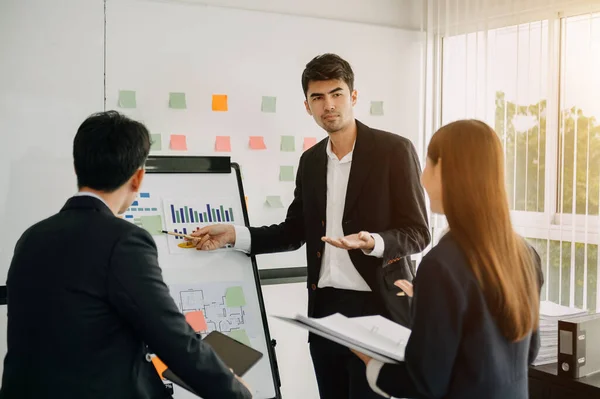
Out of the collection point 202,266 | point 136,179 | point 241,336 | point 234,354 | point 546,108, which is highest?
point 546,108

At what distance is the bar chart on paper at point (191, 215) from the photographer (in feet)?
8.11

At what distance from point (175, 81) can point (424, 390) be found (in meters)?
2.11

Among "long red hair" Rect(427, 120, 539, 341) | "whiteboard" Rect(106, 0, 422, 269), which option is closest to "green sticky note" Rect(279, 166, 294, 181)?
"whiteboard" Rect(106, 0, 422, 269)

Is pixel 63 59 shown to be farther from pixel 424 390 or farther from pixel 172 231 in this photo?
pixel 424 390

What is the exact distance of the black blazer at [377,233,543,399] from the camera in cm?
134

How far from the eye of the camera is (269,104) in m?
3.28

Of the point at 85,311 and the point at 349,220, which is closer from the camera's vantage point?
the point at 85,311

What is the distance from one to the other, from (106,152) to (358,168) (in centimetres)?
111

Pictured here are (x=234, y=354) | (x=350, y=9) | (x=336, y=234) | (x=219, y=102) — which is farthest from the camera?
(x=350, y=9)

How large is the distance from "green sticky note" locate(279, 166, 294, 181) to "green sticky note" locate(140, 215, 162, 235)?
98 cm

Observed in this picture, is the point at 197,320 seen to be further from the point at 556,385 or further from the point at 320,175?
the point at 556,385

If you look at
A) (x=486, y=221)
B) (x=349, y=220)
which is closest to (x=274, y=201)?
(x=349, y=220)

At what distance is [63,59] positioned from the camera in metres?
2.76

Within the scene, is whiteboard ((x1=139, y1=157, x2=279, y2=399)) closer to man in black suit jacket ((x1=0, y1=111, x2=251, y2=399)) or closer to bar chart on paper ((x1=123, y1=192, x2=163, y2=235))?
bar chart on paper ((x1=123, y1=192, x2=163, y2=235))
